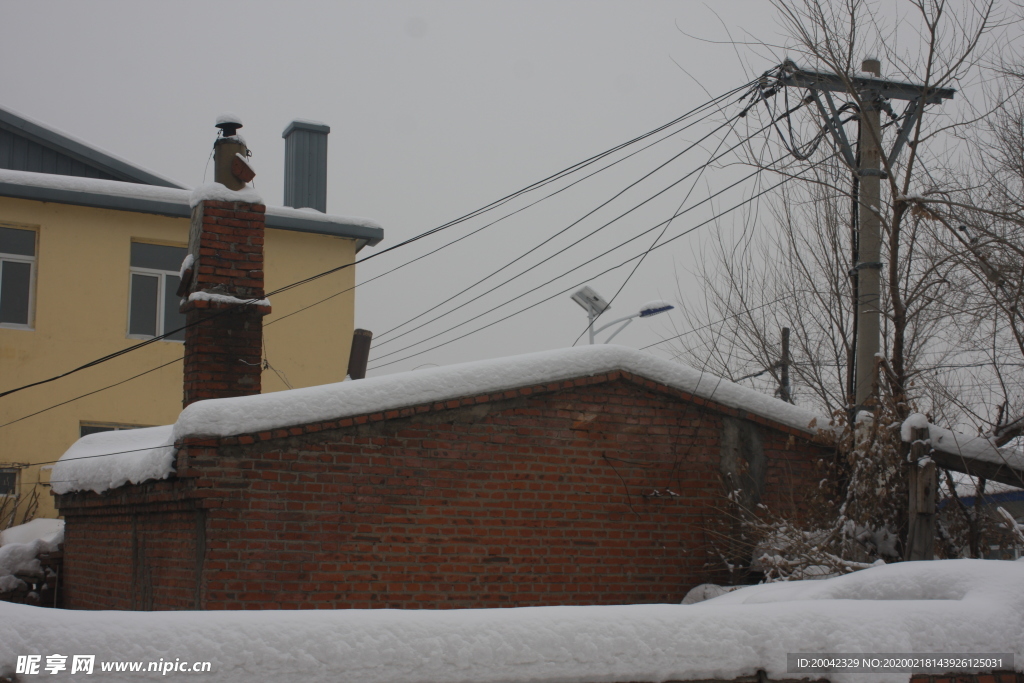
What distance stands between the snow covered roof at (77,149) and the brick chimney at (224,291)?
974 cm

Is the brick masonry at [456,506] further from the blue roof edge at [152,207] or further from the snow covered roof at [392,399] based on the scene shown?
the blue roof edge at [152,207]

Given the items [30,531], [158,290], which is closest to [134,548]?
[30,531]

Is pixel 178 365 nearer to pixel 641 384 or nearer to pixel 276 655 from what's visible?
pixel 641 384

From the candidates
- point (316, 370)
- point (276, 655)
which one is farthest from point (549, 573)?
point (316, 370)

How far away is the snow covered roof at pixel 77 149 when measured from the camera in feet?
54.5

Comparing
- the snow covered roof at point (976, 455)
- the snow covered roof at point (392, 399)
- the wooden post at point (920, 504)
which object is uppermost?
the snow covered roof at point (392, 399)

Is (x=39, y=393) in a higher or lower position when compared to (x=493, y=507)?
higher

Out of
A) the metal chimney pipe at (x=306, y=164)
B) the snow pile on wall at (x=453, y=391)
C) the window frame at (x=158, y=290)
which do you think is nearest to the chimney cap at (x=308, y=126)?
the metal chimney pipe at (x=306, y=164)

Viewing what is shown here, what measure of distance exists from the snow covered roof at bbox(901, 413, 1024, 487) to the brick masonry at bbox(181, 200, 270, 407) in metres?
5.74

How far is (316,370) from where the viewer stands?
1800 centimetres

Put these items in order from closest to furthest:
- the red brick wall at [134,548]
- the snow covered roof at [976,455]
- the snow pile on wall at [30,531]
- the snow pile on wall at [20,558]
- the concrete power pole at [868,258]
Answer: the red brick wall at [134,548]
the snow covered roof at [976,455]
the concrete power pole at [868,258]
the snow pile on wall at [20,558]
the snow pile on wall at [30,531]

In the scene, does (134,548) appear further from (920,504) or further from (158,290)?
(158,290)

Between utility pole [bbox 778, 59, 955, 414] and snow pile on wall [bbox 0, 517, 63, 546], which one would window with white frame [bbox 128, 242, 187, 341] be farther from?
utility pole [bbox 778, 59, 955, 414]

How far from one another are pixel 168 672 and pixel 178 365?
49.4ft
